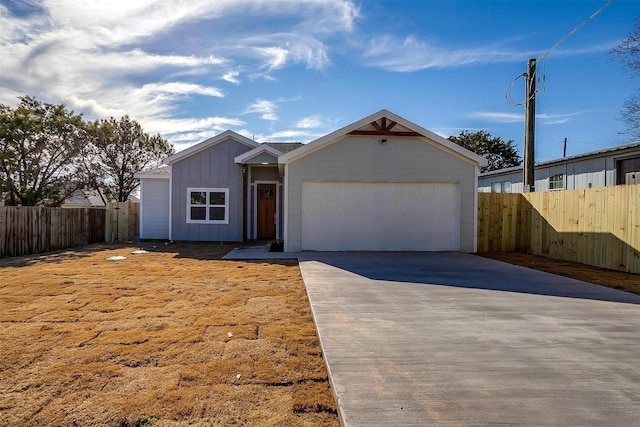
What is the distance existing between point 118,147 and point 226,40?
1615 centimetres

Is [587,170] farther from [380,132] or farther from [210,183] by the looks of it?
[210,183]

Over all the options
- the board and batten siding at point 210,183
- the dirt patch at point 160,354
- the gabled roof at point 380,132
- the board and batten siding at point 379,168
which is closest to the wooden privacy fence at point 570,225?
the board and batten siding at point 379,168

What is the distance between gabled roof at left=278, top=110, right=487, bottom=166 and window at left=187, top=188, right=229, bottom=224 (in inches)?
169

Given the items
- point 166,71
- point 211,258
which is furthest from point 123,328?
point 166,71

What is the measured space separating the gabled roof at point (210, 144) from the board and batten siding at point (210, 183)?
0.11 metres

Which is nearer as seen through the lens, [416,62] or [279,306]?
[279,306]

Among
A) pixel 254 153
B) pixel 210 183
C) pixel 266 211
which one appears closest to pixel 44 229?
pixel 210 183

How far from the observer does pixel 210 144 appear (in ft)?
43.5

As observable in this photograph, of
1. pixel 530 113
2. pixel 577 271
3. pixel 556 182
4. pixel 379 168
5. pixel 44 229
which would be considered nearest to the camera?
pixel 577 271

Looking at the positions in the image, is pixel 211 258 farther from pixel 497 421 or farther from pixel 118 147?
pixel 118 147

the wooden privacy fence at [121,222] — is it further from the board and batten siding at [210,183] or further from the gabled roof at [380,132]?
the gabled roof at [380,132]

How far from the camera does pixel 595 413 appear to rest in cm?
222

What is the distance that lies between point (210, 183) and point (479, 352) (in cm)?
1191

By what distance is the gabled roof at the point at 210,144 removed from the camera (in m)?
13.1
